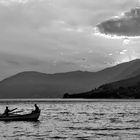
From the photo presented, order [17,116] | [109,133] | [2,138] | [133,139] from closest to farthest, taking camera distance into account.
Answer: [133,139], [2,138], [109,133], [17,116]

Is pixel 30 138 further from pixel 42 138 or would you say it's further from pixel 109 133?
pixel 109 133

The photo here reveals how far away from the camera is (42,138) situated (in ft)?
175

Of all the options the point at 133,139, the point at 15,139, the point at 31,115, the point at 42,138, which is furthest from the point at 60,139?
the point at 31,115

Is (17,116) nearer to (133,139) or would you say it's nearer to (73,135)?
(73,135)

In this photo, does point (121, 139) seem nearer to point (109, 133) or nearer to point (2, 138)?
point (109, 133)

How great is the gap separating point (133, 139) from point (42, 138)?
14.0 m

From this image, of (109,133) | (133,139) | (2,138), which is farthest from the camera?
(109,133)

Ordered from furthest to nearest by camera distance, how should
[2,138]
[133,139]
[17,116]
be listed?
[17,116] < [2,138] < [133,139]

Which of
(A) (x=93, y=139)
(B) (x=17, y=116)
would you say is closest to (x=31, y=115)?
(B) (x=17, y=116)

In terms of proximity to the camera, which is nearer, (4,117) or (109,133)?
(109,133)

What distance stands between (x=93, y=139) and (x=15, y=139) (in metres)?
11.9

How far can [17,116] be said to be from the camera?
85062 millimetres

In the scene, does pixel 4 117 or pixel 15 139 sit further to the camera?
pixel 4 117

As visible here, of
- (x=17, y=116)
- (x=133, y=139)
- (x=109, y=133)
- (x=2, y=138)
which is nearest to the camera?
(x=133, y=139)
